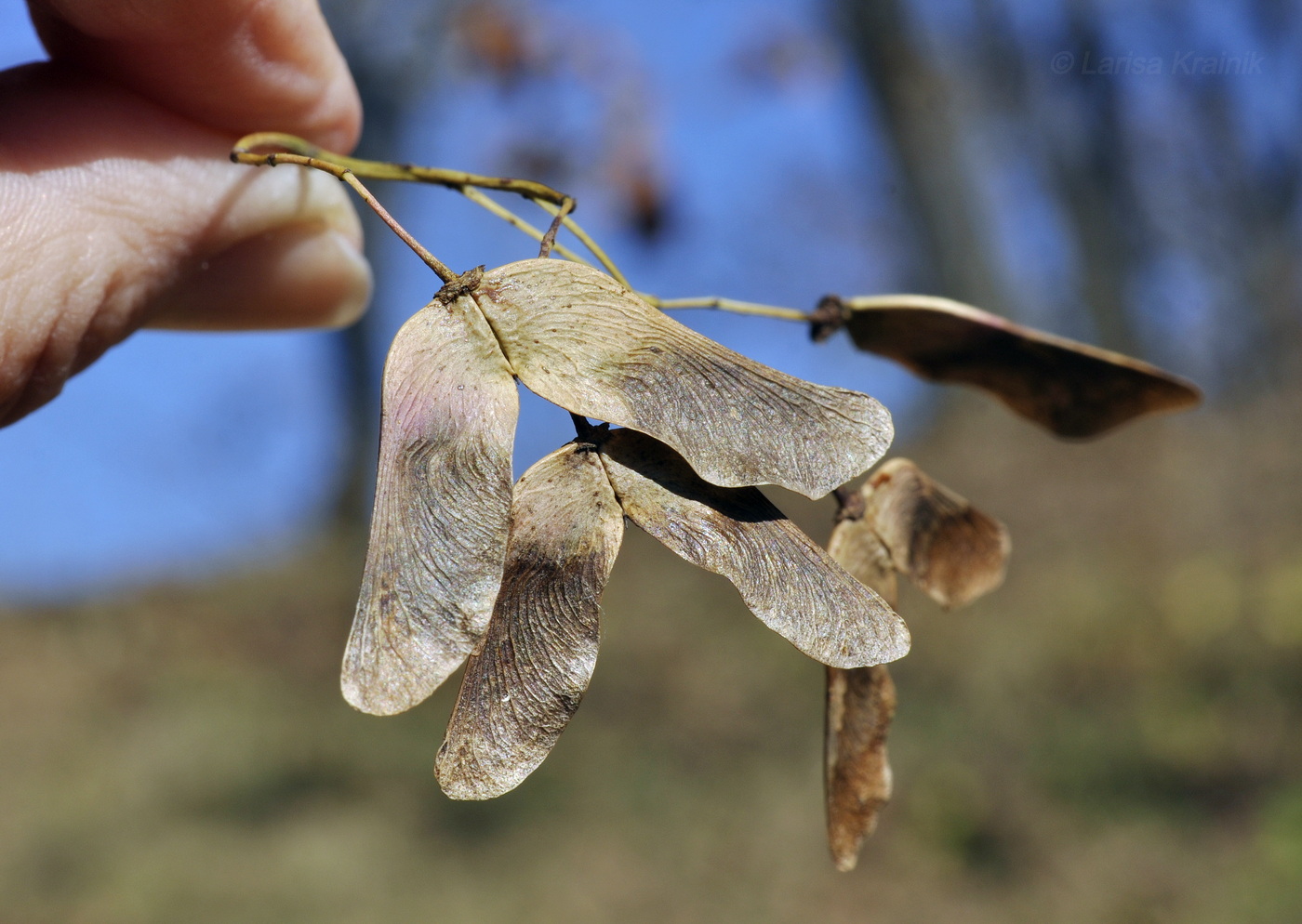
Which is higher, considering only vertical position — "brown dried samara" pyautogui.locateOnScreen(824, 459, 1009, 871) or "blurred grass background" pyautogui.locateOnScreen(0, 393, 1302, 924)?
"brown dried samara" pyautogui.locateOnScreen(824, 459, 1009, 871)

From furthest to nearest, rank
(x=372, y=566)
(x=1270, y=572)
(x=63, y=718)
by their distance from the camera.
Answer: (x=63, y=718)
(x=1270, y=572)
(x=372, y=566)

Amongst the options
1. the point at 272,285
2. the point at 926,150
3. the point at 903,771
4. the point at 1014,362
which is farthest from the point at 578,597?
the point at 926,150

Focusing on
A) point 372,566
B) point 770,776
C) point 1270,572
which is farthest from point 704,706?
point 372,566

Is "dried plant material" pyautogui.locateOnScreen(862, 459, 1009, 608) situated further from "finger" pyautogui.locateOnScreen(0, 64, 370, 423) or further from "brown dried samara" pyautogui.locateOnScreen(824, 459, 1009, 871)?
"finger" pyautogui.locateOnScreen(0, 64, 370, 423)

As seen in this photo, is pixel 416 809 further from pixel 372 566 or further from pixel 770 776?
pixel 372 566

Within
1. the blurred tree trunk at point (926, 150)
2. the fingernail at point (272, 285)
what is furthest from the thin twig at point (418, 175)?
the blurred tree trunk at point (926, 150)

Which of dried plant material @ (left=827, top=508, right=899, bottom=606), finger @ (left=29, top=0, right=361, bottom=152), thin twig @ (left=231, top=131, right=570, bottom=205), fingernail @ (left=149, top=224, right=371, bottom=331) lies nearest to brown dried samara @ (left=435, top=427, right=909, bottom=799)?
dried plant material @ (left=827, top=508, right=899, bottom=606)
